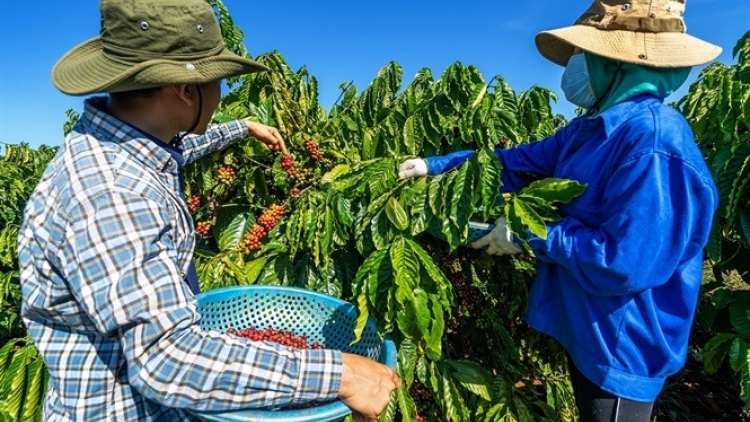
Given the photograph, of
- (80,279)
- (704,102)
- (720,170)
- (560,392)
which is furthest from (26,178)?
(704,102)

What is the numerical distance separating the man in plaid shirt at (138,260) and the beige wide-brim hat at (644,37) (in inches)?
40.5

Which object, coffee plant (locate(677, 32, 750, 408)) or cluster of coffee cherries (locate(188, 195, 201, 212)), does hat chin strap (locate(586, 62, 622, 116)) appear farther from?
cluster of coffee cherries (locate(188, 195, 201, 212))

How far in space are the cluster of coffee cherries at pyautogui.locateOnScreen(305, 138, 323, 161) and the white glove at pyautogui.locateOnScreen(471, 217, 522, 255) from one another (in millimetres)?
928

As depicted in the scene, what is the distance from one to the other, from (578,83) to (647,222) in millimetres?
599

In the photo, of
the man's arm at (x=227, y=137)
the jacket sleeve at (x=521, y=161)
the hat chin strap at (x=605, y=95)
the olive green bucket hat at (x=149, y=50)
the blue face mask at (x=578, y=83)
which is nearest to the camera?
the olive green bucket hat at (x=149, y=50)

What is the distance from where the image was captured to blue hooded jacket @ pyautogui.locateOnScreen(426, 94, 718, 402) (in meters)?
1.38

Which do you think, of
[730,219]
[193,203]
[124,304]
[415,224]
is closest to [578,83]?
[415,224]

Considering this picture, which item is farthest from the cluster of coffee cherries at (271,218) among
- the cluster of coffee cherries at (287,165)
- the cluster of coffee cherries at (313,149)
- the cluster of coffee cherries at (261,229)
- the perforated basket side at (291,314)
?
the perforated basket side at (291,314)

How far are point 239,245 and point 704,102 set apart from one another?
8.66 feet

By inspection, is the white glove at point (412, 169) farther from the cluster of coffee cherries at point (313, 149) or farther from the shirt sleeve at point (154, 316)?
the shirt sleeve at point (154, 316)

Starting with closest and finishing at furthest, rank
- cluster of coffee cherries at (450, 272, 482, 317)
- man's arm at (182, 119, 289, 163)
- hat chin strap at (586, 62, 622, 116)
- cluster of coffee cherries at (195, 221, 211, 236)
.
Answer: hat chin strap at (586, 62, 622, 116) → man's arm at (182, 119, 289, 163) → cluster of coffee cherries at (450, 272, 482, 317) → cluster of coffee cherries at (195, 221, 211, 236)

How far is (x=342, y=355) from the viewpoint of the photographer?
3.68 feet

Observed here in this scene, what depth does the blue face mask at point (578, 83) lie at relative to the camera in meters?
1.71

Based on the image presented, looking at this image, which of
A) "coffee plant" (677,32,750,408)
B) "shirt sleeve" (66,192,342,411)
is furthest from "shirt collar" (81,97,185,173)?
"coffee plant" (677,32,750,408)
